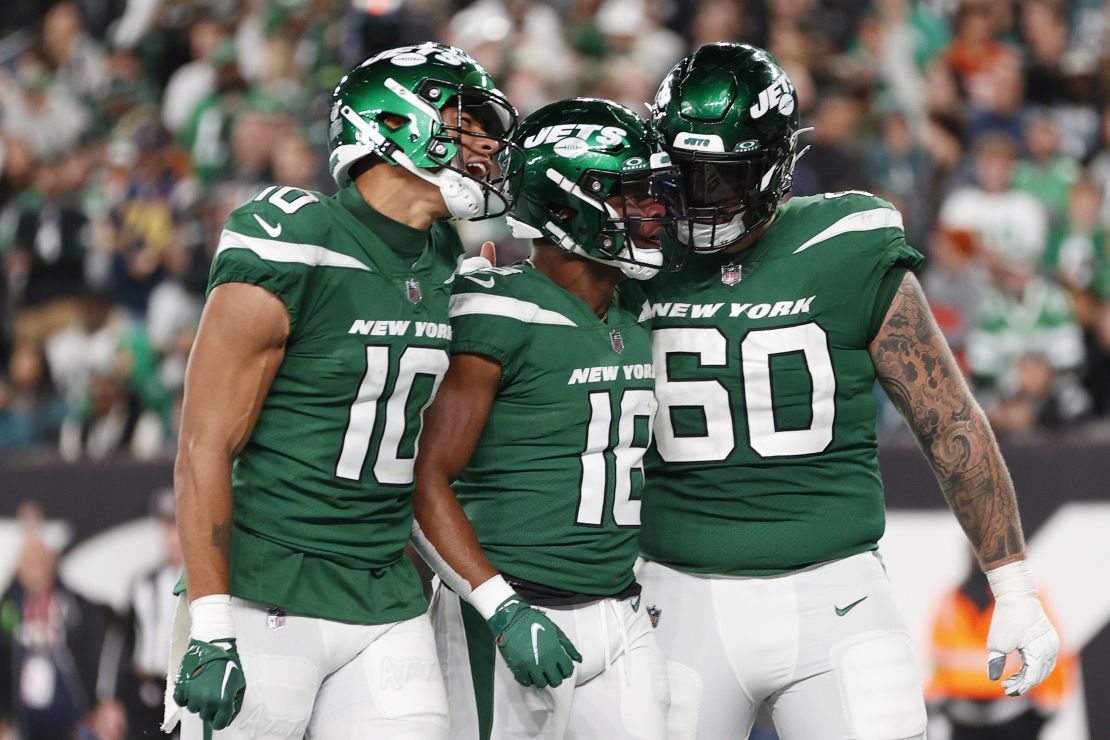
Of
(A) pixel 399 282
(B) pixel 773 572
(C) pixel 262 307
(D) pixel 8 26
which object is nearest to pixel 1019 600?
(B) pixel 773 572

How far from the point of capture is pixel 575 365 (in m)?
3.24

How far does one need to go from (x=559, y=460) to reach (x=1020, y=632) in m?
1.07

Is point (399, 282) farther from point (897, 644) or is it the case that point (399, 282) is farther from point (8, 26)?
point (8, 26)

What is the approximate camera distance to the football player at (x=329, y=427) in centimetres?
285

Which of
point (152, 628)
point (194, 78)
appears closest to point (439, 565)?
point (152, 628)

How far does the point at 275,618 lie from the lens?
2957 millimetres

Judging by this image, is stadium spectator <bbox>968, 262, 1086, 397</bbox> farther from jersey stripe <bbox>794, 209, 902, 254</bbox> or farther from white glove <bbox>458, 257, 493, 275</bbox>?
white glove <bbox>458, 257, 493, 275</bbox>

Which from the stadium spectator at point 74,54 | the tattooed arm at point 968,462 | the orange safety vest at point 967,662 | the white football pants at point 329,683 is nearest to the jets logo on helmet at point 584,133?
the tattooed arm at point 968,462

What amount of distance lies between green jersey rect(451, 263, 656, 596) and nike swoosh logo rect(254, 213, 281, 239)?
48 cm

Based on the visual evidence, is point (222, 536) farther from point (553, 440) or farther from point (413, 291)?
point (553, 440)

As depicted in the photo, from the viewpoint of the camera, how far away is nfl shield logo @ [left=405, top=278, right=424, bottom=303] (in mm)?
3061

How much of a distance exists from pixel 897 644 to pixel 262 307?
1.49 m

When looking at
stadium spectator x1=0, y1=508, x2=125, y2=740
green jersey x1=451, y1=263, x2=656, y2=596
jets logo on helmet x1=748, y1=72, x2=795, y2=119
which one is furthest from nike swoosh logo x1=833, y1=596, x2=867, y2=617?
stadium spectator x1=0, y1=508, x2=125, y2=740

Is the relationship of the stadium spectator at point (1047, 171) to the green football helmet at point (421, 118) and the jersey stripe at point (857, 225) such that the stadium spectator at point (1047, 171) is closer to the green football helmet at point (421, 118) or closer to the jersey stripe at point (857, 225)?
the jersey stripe at point (857, 225)
